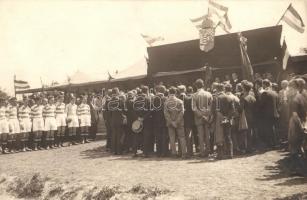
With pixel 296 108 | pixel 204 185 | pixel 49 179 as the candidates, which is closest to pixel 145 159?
pixel 49 179

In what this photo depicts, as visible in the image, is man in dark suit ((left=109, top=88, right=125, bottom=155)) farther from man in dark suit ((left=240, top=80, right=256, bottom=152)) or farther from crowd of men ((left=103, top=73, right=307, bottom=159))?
man in dark suit ((left=240, top=80, right=256, bottom=152))

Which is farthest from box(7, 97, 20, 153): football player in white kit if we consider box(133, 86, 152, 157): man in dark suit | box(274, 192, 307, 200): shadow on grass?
box(274, 192, 307, 200): shadow on grass

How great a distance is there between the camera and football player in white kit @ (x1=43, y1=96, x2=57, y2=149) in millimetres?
15930

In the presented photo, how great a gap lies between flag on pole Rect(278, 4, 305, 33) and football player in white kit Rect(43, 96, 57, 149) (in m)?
10.3

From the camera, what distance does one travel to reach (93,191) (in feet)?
28.3

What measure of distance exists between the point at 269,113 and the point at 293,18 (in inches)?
245

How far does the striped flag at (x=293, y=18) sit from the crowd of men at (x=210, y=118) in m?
4.57

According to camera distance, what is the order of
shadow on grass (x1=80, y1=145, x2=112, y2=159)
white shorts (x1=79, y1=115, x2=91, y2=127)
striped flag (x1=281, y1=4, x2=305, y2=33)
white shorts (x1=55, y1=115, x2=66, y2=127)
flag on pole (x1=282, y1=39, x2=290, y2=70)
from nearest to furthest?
shadow on grass (x1=80, y1=145, x2=112, y2=159), striped flag (x1=281, y1=4, x2=305, y2=33), white shorts (x1=55, y1=115, x2=66, y2=127), white shorts (x1=79, y1=115, x2=91, y2=127), flag on pole (x1=282, y1=39, x2=290, y2=70)

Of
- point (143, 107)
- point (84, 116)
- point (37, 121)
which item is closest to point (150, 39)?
point (84, 116)

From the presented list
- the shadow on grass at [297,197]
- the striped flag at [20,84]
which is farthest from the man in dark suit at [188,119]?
the striped flag at [20,84]

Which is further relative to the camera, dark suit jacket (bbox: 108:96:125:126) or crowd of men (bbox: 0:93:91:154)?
crowd of men (bbox: 0:93:91:154)

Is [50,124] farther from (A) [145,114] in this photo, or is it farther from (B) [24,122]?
(A) [145,114]

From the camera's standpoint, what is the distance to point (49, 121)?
52.2 ft

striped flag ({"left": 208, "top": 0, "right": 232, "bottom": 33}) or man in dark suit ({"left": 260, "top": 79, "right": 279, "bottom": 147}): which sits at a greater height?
striped flag ({"left": 208, "top": 0, "right": 232, "bottom": 33})
